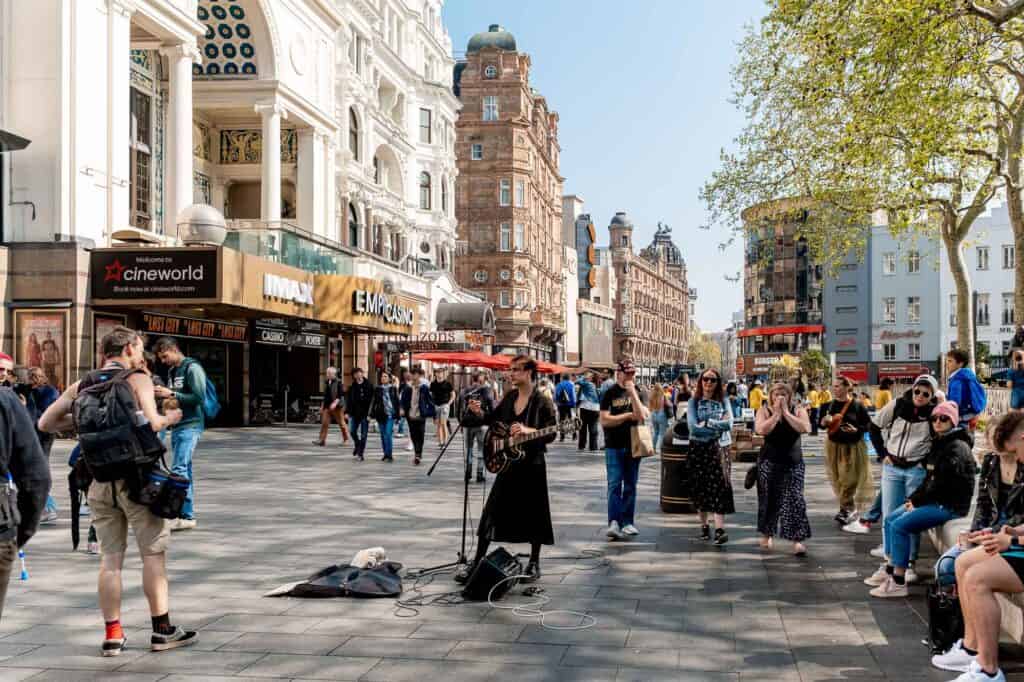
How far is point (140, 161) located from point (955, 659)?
25.6m

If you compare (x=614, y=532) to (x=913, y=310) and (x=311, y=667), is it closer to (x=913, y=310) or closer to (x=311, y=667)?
(x=311, y=667)

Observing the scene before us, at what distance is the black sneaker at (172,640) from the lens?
5.51 meters

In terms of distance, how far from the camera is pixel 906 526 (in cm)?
700

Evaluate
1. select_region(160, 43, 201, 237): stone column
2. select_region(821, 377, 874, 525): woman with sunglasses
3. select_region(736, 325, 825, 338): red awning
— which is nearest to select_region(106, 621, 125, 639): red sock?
select_region(821, 377, 874, 525): woman with sunglasses

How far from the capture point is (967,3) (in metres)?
14.0

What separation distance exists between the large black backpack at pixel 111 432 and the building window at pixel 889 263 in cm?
7417

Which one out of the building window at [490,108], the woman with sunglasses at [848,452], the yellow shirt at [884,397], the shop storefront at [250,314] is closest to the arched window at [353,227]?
the shop storefront at [250,314]

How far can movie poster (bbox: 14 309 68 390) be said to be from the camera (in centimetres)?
2062

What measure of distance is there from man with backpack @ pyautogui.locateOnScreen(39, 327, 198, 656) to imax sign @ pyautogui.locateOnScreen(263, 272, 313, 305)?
764 inches

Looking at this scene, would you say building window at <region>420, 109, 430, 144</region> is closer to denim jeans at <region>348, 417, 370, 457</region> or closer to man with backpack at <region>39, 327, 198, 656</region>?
denim jeans at <region>348, 417, 370, 457</region>

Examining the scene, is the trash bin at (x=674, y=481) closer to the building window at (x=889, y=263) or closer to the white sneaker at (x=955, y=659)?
the white sneaker at (x=955, y=659)

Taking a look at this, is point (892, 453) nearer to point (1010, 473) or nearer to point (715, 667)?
point (1010, 473)

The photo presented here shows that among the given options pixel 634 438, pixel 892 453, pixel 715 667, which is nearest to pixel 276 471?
pixel 634 438

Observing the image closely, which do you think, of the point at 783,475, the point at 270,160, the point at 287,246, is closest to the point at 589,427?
the point at 287,246
